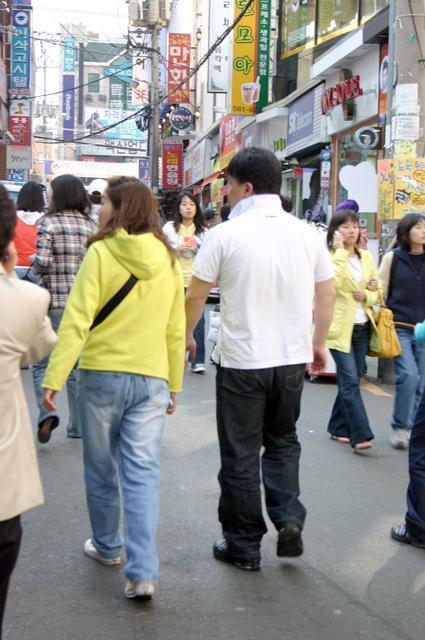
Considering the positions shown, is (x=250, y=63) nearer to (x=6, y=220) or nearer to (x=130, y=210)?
(x=130, y=210)

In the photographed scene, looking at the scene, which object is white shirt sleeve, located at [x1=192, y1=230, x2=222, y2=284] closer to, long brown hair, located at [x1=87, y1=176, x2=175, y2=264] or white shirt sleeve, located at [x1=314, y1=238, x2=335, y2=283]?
long brown hair, located at [x1=87, y1=176, x2=175, y2=264]

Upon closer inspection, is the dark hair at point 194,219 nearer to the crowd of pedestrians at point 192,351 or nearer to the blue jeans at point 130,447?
the crowd of pedestrians at point 192,351

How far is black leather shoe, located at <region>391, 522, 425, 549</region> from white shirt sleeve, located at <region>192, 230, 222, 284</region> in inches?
67.7

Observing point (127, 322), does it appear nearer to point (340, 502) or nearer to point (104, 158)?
point (340, 502)

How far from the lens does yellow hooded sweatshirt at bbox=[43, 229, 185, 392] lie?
3.96 m

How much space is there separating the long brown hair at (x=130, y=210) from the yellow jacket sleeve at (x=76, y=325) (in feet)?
0.53

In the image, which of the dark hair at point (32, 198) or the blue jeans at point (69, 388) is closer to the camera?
the blue jeans at point (69, 388)

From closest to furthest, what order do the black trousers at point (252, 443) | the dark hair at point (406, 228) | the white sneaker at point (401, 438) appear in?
the black trousers at point (252, 443), the dark hair at point (406, 228), the white sneaker at point (401, 438)

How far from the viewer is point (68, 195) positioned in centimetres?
666

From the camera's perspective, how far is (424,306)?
7.02 metres

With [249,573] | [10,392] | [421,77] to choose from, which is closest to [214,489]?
[249,573]

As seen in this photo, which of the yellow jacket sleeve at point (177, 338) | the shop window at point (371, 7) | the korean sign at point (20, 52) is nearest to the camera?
the yellow jacket sleeve at point (177, 338)

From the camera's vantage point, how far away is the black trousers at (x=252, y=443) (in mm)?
4375

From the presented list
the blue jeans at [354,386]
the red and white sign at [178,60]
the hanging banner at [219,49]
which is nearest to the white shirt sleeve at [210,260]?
the blue jeans at [354,386]
